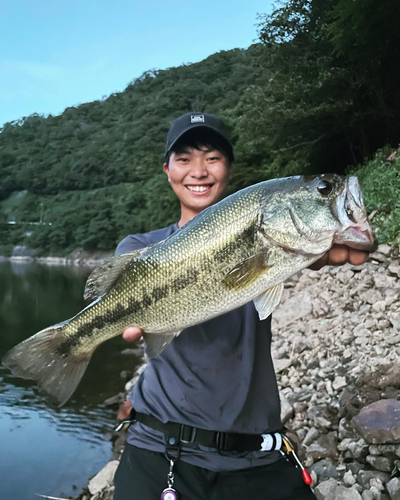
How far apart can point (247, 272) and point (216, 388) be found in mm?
782

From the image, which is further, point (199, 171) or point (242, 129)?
point (242, 129)

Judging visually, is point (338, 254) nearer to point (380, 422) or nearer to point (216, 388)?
point (216, 388)

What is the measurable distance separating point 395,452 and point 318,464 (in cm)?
74

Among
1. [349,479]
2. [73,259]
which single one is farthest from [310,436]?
[73,259]

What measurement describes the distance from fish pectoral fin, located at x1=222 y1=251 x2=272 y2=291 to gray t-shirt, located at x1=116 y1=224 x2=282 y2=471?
53 cm

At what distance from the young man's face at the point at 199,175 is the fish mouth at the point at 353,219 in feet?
3.67

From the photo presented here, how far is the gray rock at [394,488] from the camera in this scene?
10.7ft

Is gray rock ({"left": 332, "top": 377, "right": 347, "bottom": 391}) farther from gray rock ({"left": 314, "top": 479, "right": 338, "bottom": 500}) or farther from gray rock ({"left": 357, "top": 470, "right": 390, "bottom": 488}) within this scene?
gray rock ({"left": 314, "top": 479, "right": 338, "bottom": 500})

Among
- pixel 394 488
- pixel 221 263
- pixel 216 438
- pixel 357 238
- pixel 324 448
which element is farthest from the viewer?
pixel 324 448

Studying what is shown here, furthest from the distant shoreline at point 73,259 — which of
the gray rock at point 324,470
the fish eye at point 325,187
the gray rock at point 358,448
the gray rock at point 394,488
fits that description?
the fish eye at point 325,187

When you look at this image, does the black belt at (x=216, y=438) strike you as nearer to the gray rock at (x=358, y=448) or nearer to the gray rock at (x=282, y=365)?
the gray rock at (x=358, y=448)

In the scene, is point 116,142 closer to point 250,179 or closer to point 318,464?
point 250,179

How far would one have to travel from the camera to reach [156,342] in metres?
2.29

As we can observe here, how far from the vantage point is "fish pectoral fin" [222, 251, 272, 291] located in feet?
6.76
